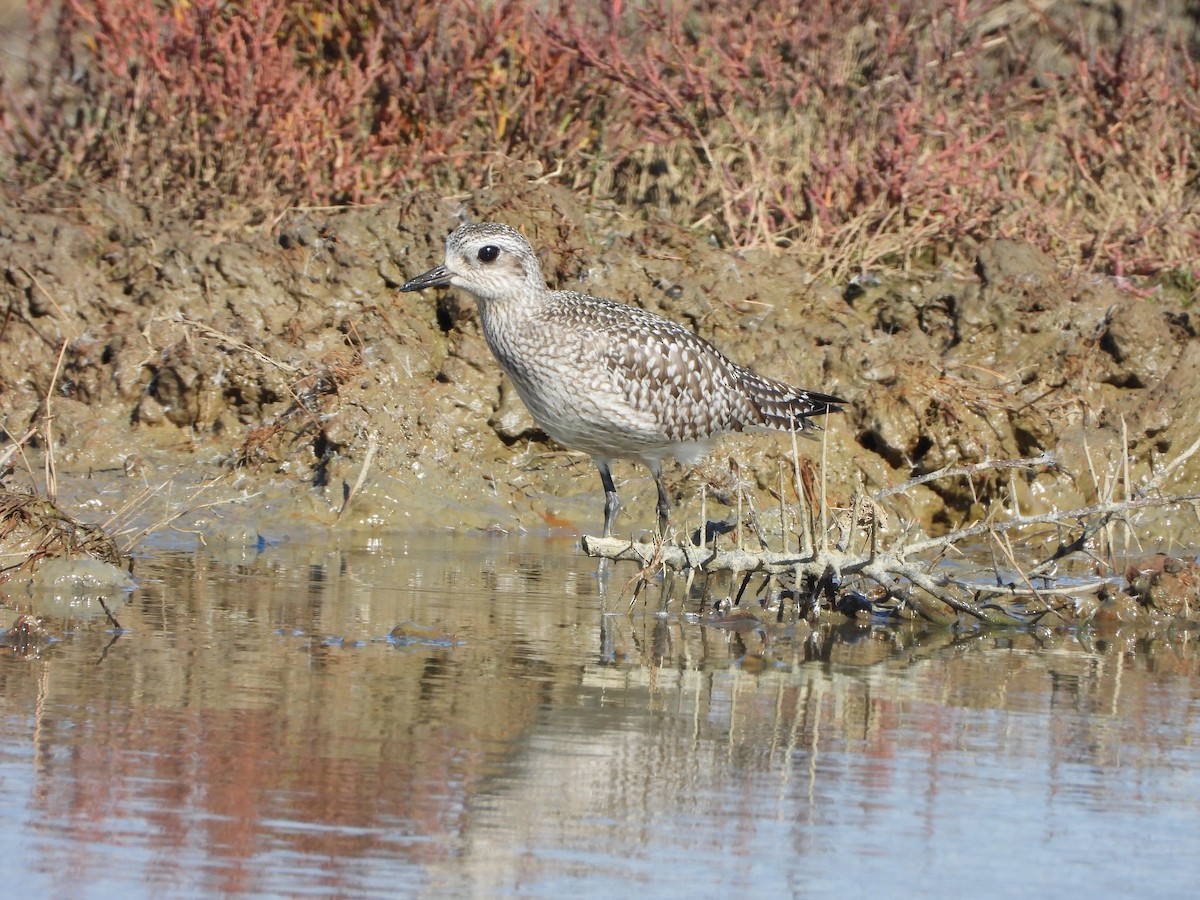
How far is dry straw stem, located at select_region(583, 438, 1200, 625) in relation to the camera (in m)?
6.90

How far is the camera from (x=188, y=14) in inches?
442

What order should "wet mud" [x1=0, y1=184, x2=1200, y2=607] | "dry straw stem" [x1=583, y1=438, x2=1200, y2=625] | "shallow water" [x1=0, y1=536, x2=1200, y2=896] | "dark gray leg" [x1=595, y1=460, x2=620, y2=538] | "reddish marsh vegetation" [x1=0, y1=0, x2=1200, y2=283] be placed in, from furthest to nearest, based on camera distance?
"reddish marsh vegetation" [x1=0, y1=0, x2=1200, y2=283], "wet mud" [x1=0, y1=184, x2=1200, y2=607], "dark gray leg" [x1=595, y1=460, x2=620, y2=538], "dry straw stem" [x1=583, y1=438, x2=1200, y2=625], "shallow water" [x1=0, y1=536, x2=1200, y2=896]

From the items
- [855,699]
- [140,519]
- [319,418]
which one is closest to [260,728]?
[855,699]

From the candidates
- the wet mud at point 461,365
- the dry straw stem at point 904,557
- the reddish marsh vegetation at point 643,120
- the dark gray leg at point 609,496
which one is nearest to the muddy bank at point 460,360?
the wet mud at point 461,365

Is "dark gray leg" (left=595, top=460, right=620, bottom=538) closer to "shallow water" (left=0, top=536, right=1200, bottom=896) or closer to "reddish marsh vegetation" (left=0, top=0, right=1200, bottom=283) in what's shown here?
"shallow water" (left=0, top=536, right=1200, bottom=896)

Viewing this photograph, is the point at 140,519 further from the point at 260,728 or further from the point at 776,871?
the point at 776,871

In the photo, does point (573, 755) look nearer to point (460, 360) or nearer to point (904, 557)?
point (904, 557)

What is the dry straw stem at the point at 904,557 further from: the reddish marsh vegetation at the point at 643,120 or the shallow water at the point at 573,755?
the reddish marsh vegetation at the point at 643,120

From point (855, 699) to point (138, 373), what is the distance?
18.1 feet

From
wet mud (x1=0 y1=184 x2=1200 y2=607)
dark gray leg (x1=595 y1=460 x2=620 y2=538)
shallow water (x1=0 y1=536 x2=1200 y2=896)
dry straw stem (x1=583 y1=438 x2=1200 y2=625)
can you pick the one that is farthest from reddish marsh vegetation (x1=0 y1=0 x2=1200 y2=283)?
shallow water (x1=0 y1=536 x2=1200 y2=896)

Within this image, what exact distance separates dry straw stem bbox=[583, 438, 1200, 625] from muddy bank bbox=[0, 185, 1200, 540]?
241cm

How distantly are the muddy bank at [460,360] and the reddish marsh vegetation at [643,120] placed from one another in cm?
49

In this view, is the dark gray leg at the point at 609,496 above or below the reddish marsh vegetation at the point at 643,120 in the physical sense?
below

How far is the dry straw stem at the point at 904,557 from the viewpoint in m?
6.90
